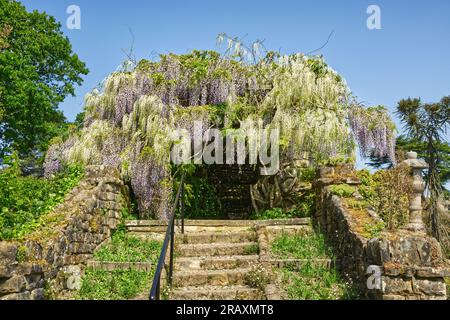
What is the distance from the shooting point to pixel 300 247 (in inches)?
245

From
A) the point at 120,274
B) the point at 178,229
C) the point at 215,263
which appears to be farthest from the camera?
the point at 178,229

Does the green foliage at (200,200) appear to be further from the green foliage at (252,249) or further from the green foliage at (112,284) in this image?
the green foliage at (112,284)

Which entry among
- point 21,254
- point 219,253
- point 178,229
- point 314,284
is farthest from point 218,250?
point 21,254

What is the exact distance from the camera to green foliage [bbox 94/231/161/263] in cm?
604

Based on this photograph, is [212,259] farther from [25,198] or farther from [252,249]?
[25,198]

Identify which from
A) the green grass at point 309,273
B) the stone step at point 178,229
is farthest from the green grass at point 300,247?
the stone step at point 178,229

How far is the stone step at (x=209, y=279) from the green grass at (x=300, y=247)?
74 centimetres

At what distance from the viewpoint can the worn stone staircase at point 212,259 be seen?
5.00 meters

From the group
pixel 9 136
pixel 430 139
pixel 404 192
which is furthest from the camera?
pixel 9 136

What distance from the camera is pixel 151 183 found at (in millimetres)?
8008

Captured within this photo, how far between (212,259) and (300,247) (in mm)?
1261
